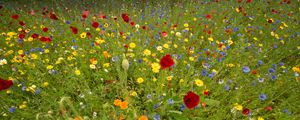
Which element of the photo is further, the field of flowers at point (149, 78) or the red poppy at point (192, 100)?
the field of flowers at point (149, 78)

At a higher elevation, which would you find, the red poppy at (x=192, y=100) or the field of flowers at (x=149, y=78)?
the field of flowers at (x=149, y=78)

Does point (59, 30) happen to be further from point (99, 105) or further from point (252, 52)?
point (252, 52)

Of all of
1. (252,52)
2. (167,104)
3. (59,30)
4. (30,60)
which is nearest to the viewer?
(167,104)

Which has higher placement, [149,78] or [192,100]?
[149,78]

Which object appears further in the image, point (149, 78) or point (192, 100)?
point (149, 78)

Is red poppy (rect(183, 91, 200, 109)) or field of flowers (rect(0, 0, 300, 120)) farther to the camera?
field of flowers (rect(0, 0, 300, 120))

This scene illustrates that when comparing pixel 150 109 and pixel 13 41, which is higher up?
pixel 13 41

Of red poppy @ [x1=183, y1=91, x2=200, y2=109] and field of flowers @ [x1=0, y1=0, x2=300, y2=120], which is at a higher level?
field of flowers @ [x1=0, y1=0, x2=300, y2=120]

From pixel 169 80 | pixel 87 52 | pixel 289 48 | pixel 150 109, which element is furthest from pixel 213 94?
pixel 289 48

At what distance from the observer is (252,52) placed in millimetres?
3537

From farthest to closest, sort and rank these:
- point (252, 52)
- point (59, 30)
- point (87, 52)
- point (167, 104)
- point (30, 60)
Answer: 1. point (59, 30)
2. point (252, 52)
3. point (87, 52)
4. point (30, 60)
5. point (167, 104)

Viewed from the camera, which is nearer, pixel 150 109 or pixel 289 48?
pixel 150 109

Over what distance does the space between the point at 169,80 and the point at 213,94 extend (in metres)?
0.46

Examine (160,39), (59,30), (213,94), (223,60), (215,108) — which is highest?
(59,30)
